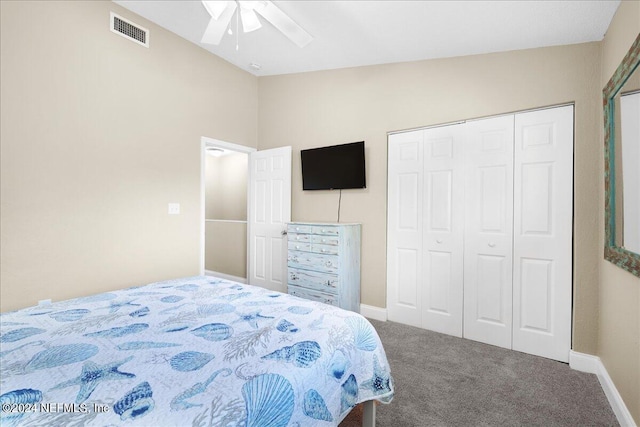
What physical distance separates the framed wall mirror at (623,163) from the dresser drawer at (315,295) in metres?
2.21

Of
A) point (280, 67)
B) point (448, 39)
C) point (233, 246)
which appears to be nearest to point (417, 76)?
point (448, 39)

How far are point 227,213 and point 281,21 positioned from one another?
4047mm

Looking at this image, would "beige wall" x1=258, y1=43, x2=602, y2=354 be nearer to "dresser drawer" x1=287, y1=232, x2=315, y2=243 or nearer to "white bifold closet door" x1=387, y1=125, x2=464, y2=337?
"white bifold closet door" x1=387, y1=125, x2=464, y2=337

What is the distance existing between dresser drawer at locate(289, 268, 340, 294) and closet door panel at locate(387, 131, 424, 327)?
663mm

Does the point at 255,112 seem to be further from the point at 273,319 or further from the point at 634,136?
the point at 634,136

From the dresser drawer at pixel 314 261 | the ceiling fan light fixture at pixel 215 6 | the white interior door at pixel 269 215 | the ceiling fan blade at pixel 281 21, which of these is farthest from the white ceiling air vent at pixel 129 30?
the dresser drawer at pixel 314 261

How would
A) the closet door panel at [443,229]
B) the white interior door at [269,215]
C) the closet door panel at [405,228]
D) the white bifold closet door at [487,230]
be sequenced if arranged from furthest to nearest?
the white interior door at [269,215] → the closet door panel at [405,228] → the closet door panel at [443,229] → the white bifold closet door at [487,230]

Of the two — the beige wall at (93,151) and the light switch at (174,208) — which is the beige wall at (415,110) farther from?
the light switch at (174,208)

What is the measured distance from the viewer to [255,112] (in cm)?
411

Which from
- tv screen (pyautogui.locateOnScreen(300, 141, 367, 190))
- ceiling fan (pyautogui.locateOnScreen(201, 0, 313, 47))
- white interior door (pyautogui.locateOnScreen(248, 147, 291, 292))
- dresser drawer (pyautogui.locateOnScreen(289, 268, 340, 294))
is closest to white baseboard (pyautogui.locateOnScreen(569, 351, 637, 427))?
dresser drawer (pyautogui.locateOnScreen(289, 268, 340, 294))

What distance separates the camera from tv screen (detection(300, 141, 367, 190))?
10.9 ft

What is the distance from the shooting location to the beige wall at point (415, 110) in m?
2.25

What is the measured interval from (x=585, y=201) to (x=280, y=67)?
3.48 metres

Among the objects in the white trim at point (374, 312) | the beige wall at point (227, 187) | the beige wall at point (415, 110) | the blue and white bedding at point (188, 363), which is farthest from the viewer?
the beige wall at point (227, 187)
